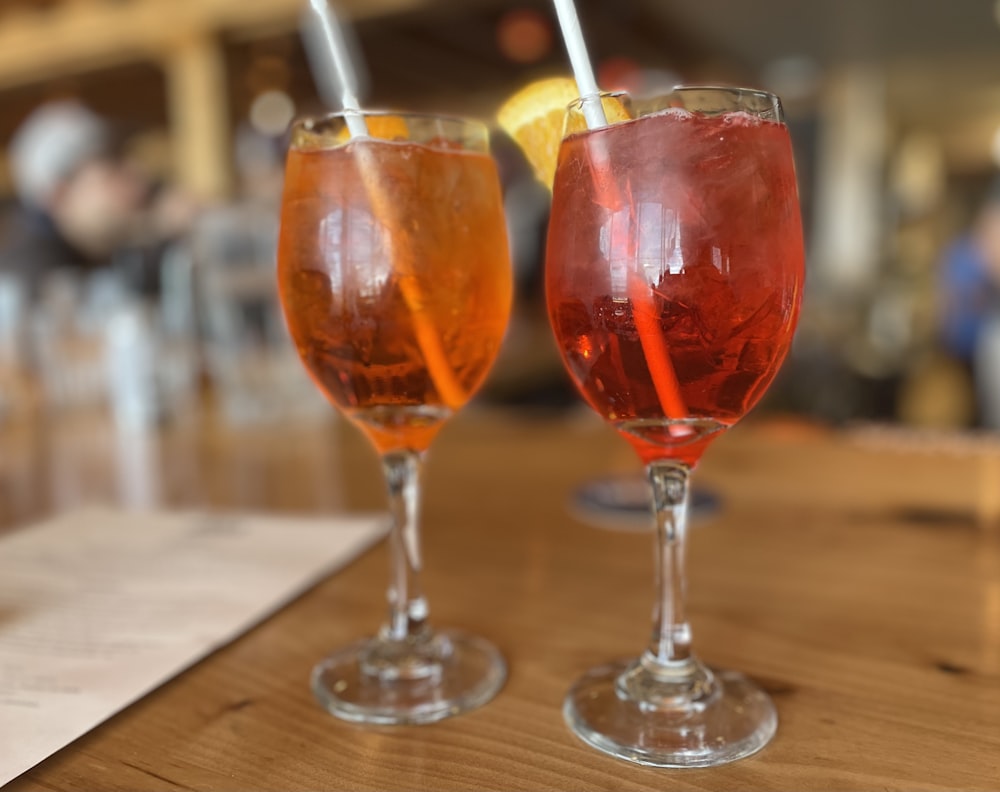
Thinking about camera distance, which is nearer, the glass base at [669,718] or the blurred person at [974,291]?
the glass base at [669,718]

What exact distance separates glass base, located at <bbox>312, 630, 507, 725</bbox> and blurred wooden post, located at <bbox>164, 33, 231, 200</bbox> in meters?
3.57

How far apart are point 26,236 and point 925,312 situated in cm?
732

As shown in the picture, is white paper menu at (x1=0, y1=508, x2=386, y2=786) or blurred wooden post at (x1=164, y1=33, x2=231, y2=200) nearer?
white paper menu at (x1=0, y1=508, x2=386, y2=786)

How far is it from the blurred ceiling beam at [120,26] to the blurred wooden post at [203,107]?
0.06 metres

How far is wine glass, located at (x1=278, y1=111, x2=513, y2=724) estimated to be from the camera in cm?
56

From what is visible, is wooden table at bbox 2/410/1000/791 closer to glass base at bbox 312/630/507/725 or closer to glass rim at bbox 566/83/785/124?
glass base at bbox 312/630/507/725

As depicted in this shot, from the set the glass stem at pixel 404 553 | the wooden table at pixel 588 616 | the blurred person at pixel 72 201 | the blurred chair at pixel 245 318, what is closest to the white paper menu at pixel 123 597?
the wooden table at pixel 588 616

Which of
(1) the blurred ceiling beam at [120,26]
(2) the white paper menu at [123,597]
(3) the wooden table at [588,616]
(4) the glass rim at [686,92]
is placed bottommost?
(3) the wooden table at [588,616]

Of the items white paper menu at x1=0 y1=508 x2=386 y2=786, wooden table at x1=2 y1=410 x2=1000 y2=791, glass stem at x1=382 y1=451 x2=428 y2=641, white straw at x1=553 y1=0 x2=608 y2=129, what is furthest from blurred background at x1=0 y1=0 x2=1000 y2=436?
white straw at x1=553 y1=0 x2=608 y2=129

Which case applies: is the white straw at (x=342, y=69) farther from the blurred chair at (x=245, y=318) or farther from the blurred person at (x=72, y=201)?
the blurred person at (x=72, y=201)

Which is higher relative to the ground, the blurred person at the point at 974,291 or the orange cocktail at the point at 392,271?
the orange cocktail at the point at 392,271

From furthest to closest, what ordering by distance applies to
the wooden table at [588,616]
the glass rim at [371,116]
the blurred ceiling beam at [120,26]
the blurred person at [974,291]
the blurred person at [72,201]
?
the blurred person at [974,291], the blurred ceiling beam at [120,26], the blurred person at [72,201], the glass rim at [371,116], the wooden table at [588,616]

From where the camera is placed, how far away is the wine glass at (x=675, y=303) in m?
0.49

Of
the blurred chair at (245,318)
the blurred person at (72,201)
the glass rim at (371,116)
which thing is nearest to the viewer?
the glass rim at (371,116)
